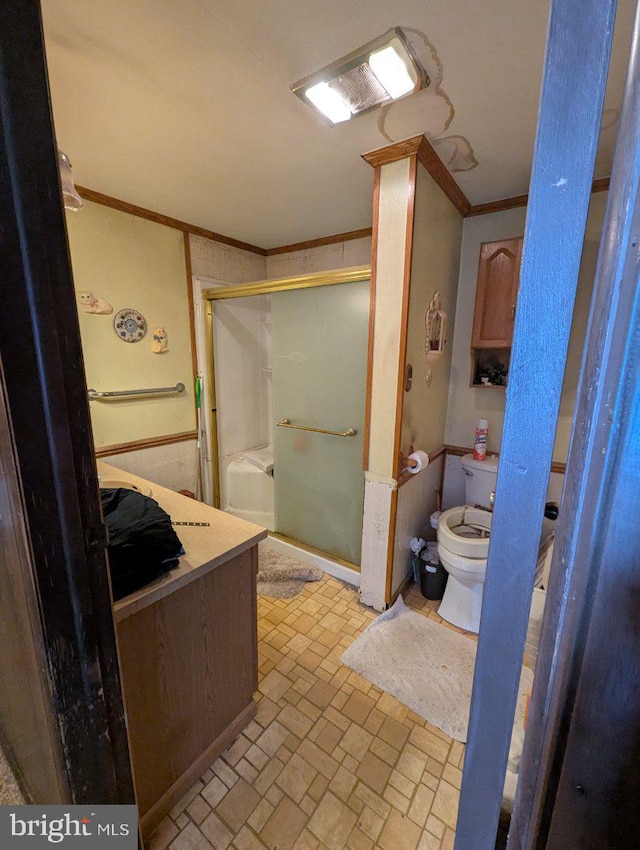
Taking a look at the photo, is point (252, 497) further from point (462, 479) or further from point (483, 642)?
point (483, 642)

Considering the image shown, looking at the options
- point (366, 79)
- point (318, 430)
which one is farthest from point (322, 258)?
point (366, 79)

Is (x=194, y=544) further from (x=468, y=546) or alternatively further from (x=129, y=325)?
(x=129, y=325)

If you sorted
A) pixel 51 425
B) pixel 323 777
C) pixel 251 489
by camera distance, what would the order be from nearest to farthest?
1. pixel 51 425
2. pixel 323 777
3. pixel 251 489

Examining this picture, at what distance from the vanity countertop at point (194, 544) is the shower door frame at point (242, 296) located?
3.27ft

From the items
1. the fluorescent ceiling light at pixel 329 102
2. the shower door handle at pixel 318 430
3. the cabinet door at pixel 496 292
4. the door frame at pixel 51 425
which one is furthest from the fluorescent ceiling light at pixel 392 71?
the shower door handle at pixel 318 430

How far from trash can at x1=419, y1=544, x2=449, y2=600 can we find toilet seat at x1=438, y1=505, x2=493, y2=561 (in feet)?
0.64

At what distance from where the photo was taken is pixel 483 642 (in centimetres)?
40

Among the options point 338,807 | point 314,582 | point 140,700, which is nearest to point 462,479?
point 314,582

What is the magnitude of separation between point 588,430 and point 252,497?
8.49 ft

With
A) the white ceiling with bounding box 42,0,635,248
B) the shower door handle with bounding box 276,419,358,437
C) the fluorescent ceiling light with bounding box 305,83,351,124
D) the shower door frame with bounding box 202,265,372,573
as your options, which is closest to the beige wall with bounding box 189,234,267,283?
the shower door frame with bounding box 202,265,372,573

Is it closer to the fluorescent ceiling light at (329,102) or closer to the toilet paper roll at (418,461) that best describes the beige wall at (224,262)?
the fluorescent ceiling light at (329,102)

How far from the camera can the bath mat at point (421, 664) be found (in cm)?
137

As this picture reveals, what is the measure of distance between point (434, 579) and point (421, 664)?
1.62ft

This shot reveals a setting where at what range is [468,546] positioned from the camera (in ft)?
5.63
